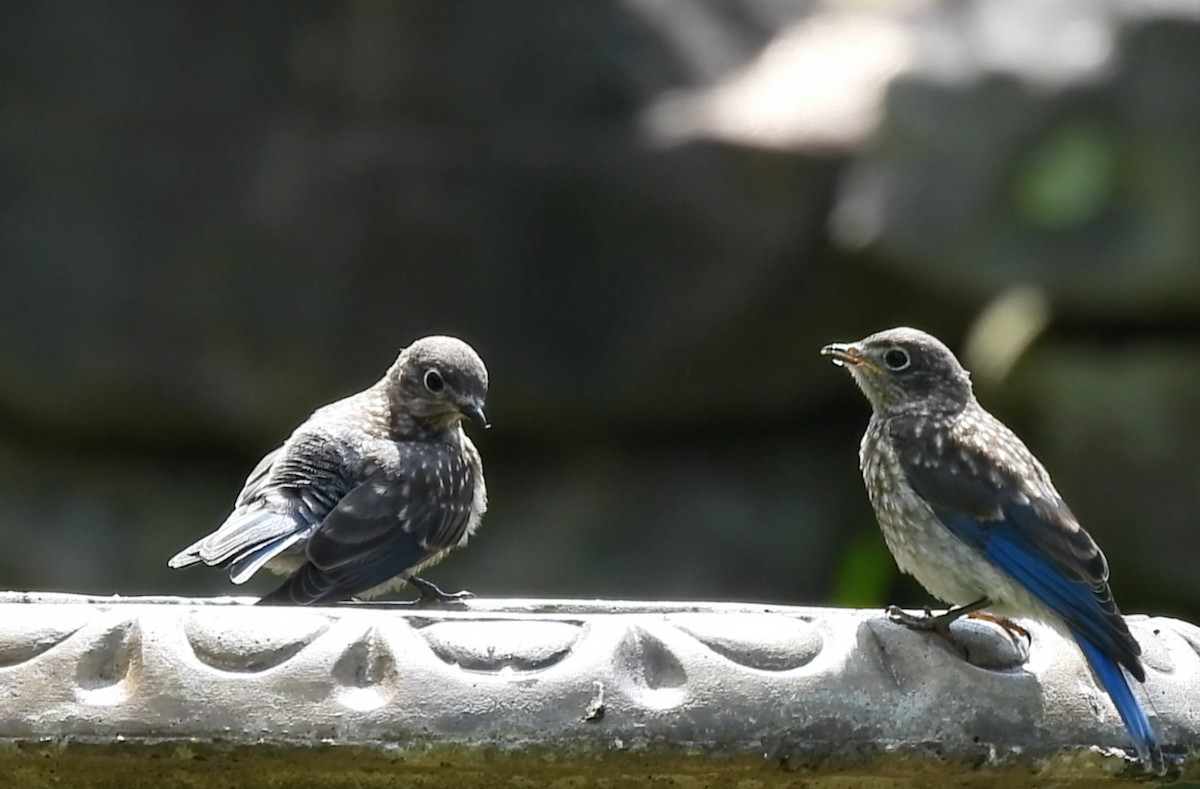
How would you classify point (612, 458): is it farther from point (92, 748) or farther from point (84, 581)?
point (92, 748)

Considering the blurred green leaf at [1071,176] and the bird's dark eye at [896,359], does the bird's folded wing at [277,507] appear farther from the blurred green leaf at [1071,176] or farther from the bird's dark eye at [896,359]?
the blurred green leaf at [1071,176]

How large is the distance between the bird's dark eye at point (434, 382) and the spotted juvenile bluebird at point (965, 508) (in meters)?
1.18

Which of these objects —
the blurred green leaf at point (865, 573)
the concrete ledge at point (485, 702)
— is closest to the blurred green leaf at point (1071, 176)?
the blurred green leaf at point (865, 573)

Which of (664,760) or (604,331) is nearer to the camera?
(664,760)

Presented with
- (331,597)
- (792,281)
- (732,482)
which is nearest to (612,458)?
(732,482)

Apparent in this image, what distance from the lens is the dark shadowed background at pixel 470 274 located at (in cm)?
978

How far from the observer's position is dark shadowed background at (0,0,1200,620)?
9781 millimetres

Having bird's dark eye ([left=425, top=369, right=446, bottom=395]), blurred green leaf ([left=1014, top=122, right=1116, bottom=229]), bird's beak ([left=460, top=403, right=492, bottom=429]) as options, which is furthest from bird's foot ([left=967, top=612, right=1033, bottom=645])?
blurred green leaf ([left=1014, top=122, right=1116, bottom=229])

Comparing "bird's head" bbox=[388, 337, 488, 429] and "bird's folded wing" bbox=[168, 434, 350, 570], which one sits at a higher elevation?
"bird's head" bbox=[388, 337, 488, 429]

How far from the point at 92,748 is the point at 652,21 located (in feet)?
25.5

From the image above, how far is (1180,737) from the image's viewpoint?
3.40 meters

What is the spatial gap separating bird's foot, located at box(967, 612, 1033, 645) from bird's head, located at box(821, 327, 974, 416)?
85 centimetres

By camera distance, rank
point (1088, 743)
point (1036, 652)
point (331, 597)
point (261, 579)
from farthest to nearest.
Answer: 1. point (261, 579)
2. point (331, 597)
3. point (1036, 652)
4. point (1088, 743)

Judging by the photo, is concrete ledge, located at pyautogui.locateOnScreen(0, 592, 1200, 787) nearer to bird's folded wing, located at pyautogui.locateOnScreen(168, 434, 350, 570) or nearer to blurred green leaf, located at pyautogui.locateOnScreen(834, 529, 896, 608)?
bird's folded wing, located at pyautogui.locateOnScreen(168, 434, 350, 570)
